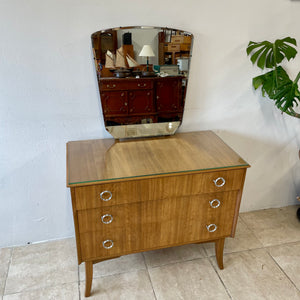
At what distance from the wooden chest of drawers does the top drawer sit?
0.32 metres

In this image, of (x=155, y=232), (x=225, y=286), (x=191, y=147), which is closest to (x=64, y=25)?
(x=191, y=147)

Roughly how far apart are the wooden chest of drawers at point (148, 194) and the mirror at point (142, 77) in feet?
0.52

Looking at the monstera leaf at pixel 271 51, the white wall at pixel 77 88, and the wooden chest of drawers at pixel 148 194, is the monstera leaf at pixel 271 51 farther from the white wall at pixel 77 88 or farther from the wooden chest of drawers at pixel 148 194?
the wooden chest of drawers at pixel 148 194

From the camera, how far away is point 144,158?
1585 mm

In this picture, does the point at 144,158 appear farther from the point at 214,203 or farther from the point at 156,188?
the point at 214,203

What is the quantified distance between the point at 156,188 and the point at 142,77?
0.67m

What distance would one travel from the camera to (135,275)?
182 cm

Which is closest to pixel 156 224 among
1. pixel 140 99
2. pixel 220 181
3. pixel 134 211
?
pixel 134 211

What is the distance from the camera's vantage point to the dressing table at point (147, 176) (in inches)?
57.0

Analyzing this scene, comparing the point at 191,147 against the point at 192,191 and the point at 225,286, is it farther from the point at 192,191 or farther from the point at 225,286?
the point at 225,286

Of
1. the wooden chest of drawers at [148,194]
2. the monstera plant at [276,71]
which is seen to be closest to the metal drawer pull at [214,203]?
the wooden chest of drawers at [148,194]

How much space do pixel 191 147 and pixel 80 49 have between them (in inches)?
32.2

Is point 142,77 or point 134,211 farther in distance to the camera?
point 142,77

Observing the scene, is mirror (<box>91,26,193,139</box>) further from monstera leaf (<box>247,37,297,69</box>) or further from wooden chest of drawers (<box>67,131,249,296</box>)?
monstera leaf (<box>247,37,297,69</box>)
